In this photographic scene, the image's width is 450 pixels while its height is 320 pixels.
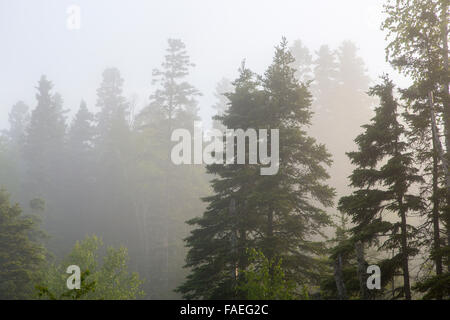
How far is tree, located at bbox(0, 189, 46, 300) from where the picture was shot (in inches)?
722

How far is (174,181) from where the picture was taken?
37.5 meters

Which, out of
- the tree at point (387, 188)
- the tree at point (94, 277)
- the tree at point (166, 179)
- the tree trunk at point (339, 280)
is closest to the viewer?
the tree at point (387, 188)

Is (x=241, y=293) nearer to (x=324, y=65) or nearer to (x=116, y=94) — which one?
(x=324, y=65)

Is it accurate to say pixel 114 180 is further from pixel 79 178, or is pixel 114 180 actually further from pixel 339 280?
pixel 339 280

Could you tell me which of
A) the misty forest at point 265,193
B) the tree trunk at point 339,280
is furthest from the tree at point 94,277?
the tree trunk at point 339,280

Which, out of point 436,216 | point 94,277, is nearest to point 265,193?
point 436,216

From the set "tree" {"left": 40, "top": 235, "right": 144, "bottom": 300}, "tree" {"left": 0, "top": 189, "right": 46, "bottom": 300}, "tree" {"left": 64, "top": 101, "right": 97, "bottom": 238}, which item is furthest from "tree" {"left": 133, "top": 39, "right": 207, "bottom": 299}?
"tree" {"left": 0, "top": 189, "right": 46, "bottom": 300}

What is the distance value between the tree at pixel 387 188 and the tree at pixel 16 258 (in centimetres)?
1856

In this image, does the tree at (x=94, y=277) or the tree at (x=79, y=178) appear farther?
the tree at (x=79, y=178)

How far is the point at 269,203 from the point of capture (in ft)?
47.4

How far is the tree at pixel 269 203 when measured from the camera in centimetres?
1431

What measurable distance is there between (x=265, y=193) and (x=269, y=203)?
1.88 ft

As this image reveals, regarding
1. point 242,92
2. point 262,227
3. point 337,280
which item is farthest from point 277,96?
point 337,280

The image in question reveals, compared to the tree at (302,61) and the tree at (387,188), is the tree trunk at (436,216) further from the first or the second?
the tree at (302,61)
